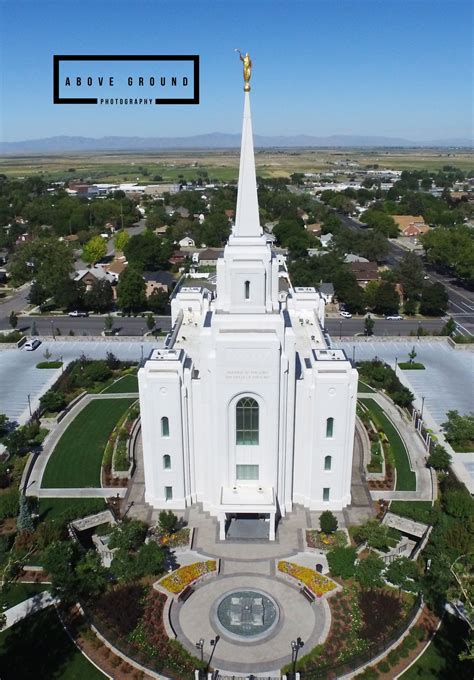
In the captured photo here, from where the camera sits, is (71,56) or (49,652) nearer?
(49,652)

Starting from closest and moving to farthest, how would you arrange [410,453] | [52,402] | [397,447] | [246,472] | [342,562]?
[342,562] < [246,472] < [410,453] < [397,447] < [52,402]

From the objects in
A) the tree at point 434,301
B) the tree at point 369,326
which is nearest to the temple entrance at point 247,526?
the tree at point 369,326

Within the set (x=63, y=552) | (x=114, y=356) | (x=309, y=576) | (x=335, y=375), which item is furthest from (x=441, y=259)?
(x=63, y=552)

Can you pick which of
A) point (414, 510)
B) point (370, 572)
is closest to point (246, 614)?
point (370, 572)

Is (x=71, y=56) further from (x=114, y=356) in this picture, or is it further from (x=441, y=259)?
(x=441, y=259)

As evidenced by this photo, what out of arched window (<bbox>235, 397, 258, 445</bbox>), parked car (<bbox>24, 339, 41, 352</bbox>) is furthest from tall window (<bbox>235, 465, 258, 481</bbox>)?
parked car (<bbox>24, 339, 41, 352</bbox>)

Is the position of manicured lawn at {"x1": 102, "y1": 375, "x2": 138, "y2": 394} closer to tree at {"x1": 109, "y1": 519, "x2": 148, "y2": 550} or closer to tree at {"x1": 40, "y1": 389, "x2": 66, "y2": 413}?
tree at {"x1": 40, "y1": 389, "x2": 66, "y2": 413}

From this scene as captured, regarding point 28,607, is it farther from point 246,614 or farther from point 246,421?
point 246,421
